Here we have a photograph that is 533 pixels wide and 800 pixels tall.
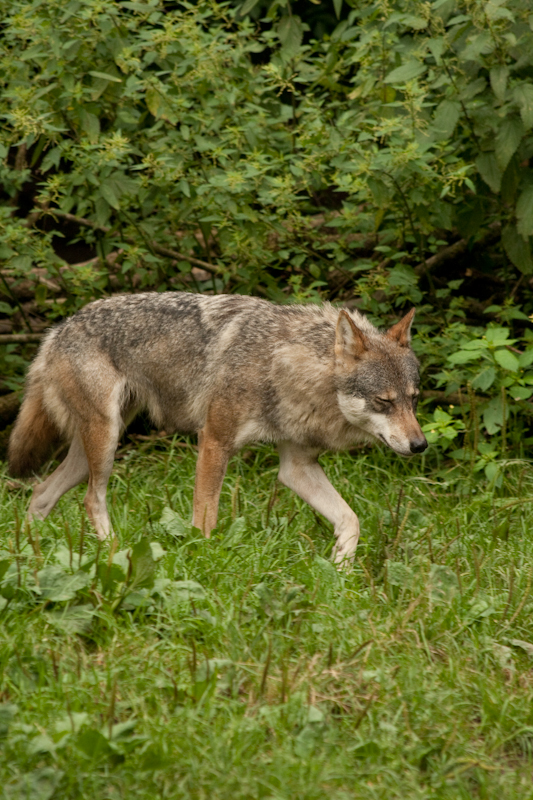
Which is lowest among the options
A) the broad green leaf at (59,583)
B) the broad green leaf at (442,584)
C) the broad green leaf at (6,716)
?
the broad green leaf at (442,584)

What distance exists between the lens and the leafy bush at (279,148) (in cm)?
569

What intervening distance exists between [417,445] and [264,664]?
167cm

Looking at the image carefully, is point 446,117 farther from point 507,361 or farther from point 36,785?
point 36,785

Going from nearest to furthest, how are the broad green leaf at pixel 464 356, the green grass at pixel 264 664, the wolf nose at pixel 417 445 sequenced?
the green grass at pixel 264 664
the wolf nose at pixel 417 445
the broad green leaf at pixel 464 356

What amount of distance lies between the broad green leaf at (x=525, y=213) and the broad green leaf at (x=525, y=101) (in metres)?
0.44

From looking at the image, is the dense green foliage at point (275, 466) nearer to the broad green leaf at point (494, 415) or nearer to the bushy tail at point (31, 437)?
the broad green leaf at point (494, 415)

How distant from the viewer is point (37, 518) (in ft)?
17.7

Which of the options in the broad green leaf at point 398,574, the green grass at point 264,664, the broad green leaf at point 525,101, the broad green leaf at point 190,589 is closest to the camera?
the green grass at point 264,664

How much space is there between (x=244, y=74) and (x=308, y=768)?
502 cm

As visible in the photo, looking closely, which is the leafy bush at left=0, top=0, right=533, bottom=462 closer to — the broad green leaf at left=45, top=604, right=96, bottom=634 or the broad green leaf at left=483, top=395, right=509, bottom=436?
the broad green leaf at left=483, top=395, right=509, bottom=436

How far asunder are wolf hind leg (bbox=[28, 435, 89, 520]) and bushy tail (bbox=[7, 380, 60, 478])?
190mm

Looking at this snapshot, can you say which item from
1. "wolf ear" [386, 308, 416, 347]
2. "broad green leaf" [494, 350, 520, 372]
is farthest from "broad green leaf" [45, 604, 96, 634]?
"broad green leaf" [494, 350, 520, 372]

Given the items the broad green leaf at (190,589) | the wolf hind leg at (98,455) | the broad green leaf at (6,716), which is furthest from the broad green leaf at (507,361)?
the broad green leaf at (6,716)

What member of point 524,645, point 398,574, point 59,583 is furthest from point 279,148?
point 524,645
